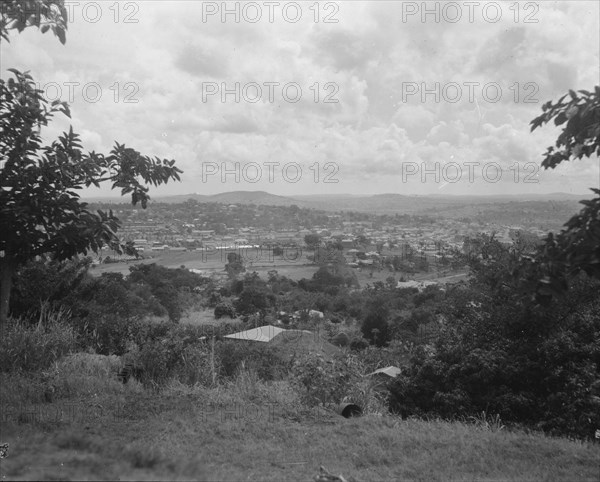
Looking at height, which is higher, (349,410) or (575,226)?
(575,226)

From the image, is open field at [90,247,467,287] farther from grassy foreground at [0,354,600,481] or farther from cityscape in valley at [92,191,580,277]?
grassy foreground at [0,354,600,481]

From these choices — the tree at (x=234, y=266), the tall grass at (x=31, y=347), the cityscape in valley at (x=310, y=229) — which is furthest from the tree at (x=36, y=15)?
the tree at (x=234, y=266)

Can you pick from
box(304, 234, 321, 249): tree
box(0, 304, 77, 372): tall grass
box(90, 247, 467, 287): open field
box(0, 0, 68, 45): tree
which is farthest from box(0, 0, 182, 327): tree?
box(304, 234, 321, 249): tree

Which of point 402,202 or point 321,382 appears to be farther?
point 402,202

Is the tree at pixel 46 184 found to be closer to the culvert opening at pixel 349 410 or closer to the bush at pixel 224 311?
the culvert opening at pixel 349 410

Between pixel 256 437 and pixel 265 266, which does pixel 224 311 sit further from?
pixel 256 437

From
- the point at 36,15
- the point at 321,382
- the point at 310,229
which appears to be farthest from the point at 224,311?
the point at 36,15
